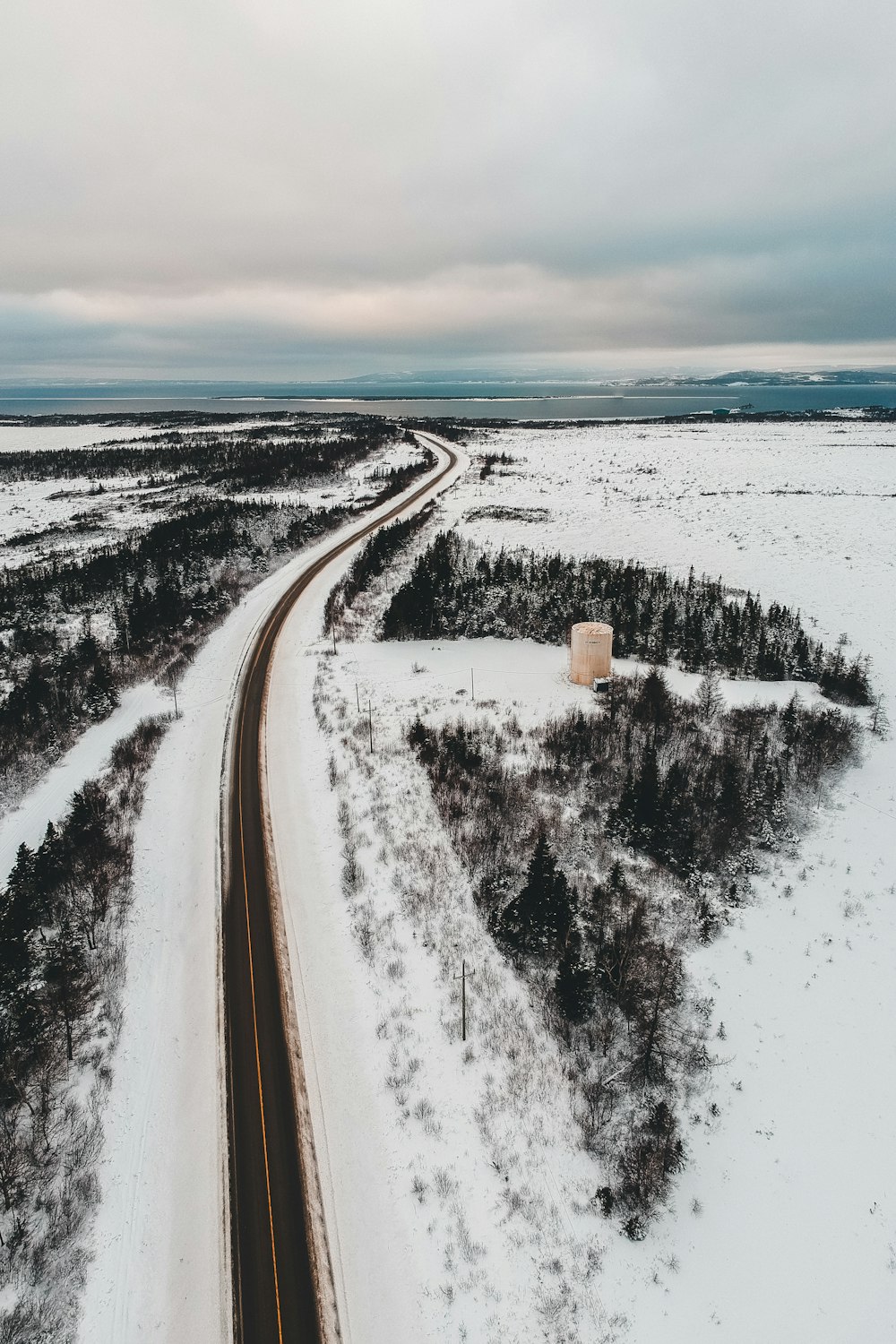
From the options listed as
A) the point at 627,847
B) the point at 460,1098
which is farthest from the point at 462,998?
the point at 627,847

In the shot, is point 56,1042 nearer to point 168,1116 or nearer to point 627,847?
point 168,1116

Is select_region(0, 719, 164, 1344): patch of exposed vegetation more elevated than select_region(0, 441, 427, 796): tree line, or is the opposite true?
select_region(0, 441, 427, 796): tree line

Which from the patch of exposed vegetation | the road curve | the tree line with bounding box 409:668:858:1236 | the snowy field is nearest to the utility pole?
the tree line with bounding box 409:668:858:1236

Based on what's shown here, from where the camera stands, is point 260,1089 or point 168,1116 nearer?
point 168,1116

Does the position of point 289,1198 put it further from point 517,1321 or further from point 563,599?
point 563,599

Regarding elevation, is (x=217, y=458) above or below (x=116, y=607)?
above

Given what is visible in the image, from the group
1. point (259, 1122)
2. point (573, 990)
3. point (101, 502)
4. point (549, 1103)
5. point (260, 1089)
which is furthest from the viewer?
point (101, 502)

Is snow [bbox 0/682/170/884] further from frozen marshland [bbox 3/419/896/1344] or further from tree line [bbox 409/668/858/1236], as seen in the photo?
tree line [bbox 409/668/858/1236]

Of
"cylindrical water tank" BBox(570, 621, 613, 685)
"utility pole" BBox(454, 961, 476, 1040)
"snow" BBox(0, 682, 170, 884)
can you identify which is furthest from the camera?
"cylindrical water tank" BBox(570, 621, 613, 685)
